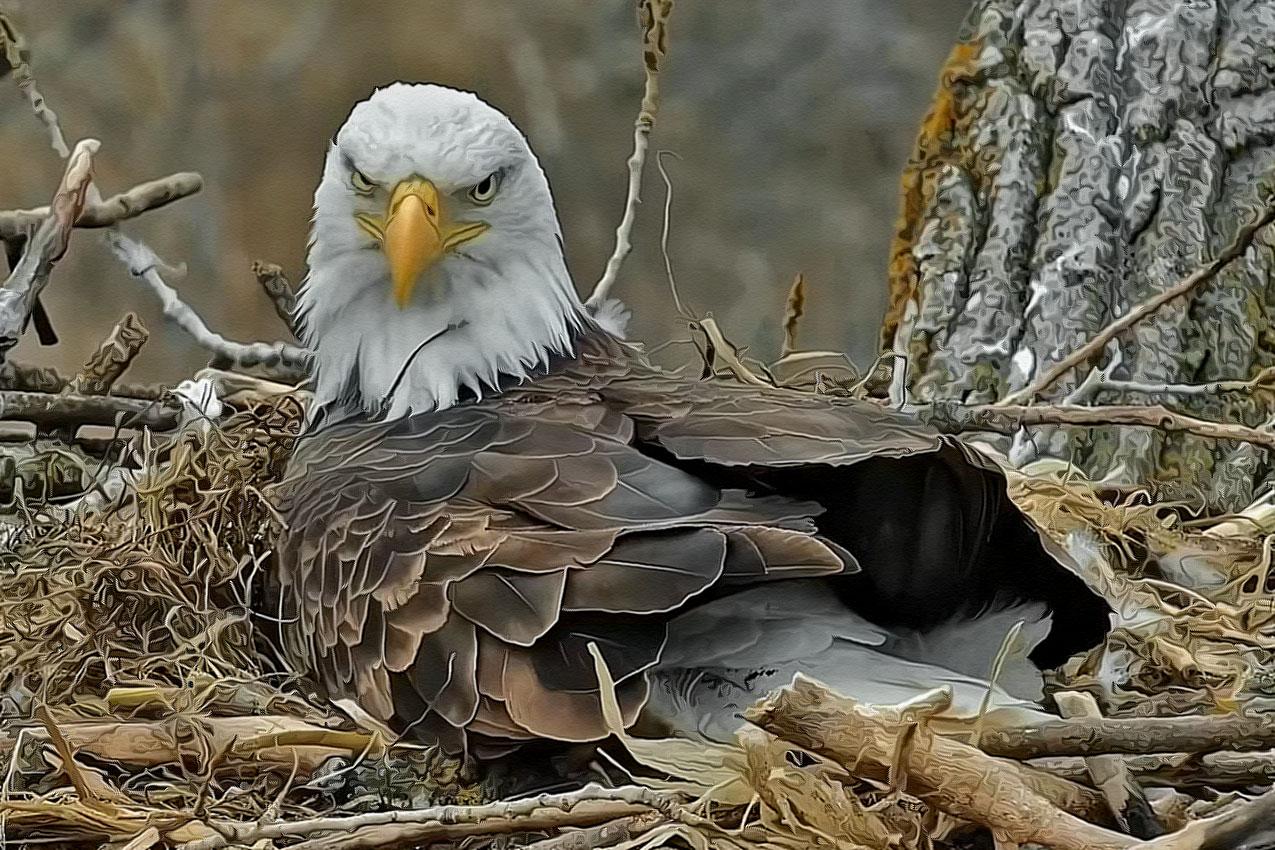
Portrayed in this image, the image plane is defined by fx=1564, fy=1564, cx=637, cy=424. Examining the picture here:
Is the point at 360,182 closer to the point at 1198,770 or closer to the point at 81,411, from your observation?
the point at 81,411

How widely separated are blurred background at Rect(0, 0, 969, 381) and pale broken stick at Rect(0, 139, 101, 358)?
1.32 metres

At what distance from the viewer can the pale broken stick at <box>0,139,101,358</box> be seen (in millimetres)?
1361

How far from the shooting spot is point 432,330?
1.28 m

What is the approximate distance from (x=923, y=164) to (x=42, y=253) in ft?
4.06

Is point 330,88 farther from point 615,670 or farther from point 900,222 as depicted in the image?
point 615,670

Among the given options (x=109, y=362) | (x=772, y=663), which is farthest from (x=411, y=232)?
(x=109, y=362)

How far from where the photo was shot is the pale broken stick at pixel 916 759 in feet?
2.52

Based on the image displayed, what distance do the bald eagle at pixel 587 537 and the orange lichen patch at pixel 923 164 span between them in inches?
38.7

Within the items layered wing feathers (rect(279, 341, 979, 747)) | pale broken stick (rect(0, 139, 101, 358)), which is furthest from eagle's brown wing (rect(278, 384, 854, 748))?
pale broken stick (rect(0, 139, 101, 358))

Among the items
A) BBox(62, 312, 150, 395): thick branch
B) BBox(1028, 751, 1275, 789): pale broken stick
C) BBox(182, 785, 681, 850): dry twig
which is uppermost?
BBox(62, 312, 150, 395): thick branch

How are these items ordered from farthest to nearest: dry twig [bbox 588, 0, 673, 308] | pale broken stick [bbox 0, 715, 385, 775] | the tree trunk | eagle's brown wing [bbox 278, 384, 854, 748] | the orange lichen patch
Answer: the orange lichen patch < the tree trunk < dry twig [bbox 588, 0, 673, 308] < pale broken stick [bbox 0, 715, 385, 775] < eagle's brown wing [bbox 278, 384, 854, 748]

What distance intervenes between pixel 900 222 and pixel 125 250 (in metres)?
1.07

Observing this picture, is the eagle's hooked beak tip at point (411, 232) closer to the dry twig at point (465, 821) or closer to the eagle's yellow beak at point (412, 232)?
the eagle's yellow beak at point (412, 232)

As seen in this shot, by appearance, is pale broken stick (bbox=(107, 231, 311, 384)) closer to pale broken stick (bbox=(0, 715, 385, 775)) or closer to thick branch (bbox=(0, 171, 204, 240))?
thick branch (bbox=(0, 171, 204, 240))
